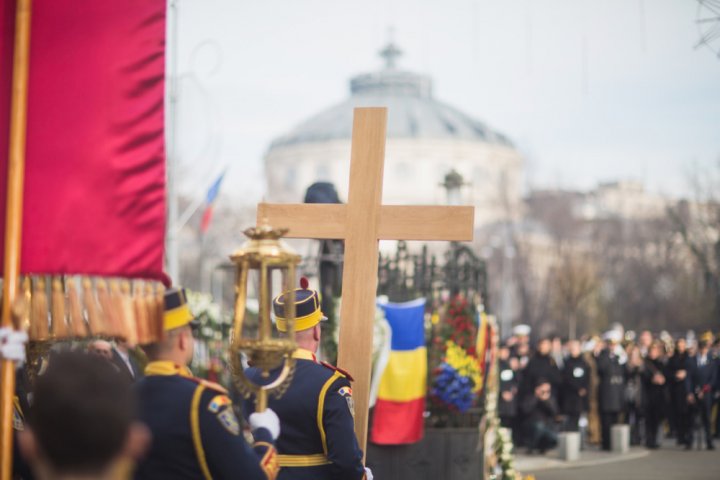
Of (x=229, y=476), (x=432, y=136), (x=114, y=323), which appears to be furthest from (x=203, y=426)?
(x=432, y=136)

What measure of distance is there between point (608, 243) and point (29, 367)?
54.9 metres

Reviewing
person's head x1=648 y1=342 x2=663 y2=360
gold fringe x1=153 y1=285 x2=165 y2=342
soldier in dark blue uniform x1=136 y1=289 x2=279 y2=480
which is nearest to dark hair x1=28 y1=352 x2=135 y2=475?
gold fringe x1=153 y1=285 x2=165 y2=342

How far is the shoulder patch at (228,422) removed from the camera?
4324 millimetres

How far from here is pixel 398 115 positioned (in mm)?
102562

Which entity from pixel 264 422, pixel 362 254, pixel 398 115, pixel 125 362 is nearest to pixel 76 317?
pixel 264 422

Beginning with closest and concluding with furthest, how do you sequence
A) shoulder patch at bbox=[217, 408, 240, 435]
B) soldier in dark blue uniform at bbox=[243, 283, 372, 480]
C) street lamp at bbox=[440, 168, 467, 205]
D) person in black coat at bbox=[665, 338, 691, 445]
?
shoulder patch at bbox=[217, 408, 240, 435] < soldier in dark blue uniform at bbox=[243, 283, 372, 480] < street lamp at bbox=[440, 168, 467, 205] < person in black coat at bbox=[665, 338, 691, 445]

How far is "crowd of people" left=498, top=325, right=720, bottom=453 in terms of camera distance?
784 inches

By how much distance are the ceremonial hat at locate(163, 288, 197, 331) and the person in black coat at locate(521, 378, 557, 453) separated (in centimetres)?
1580

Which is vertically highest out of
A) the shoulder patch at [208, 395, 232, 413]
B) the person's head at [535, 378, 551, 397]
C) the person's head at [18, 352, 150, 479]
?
the person's head at [18, 352, 150, 479]

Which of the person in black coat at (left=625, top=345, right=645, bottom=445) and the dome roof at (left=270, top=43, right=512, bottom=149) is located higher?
the dome roof at (left=270, top=43, right=512, bottom=149)

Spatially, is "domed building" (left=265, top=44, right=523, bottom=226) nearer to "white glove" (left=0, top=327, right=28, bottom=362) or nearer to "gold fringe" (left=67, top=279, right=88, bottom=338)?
"gold fringe" (left=67, top=279, right=88, bottom=338)

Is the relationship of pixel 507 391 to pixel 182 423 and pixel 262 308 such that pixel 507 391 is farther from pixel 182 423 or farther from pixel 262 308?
pixel 182 423

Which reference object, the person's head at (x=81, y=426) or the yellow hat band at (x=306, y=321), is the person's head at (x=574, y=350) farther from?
the person's head at (x=81, y=426)

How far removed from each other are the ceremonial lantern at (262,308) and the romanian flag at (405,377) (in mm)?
6752
